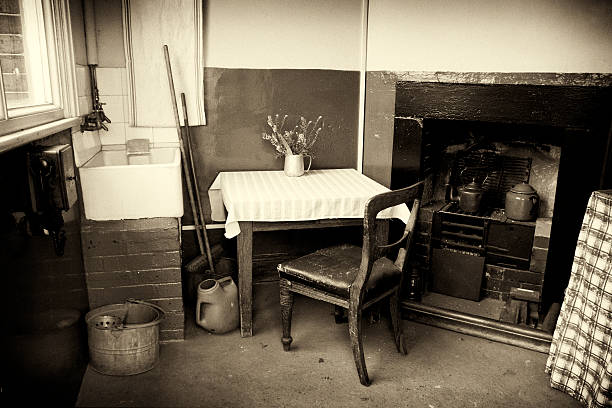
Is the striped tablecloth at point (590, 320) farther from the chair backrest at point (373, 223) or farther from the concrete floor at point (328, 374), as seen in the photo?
the chair backrest at point (373, 223)

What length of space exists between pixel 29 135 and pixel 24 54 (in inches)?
35.8

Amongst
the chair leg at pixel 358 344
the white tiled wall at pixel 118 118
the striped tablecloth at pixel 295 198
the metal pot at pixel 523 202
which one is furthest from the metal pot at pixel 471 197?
the white tiled wall at pixel 118 118

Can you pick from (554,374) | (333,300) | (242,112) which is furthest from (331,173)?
(554,374)

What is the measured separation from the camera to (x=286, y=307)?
3037mm

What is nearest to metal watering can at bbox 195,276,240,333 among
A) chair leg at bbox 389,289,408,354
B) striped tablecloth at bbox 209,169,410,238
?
striped tablecloth at bbox 209,169,410,238

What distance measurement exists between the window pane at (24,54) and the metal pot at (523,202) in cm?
306

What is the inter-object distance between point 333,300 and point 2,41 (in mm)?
2053

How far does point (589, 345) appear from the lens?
8.32ft

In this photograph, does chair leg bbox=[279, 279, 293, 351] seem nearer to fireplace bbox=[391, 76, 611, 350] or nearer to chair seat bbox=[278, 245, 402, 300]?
chair seat bbox=[278, 245, 402, 300]

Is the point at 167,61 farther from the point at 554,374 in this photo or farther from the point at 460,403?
the point at 554,374

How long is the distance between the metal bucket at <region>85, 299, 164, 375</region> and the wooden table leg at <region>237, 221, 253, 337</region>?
50cm

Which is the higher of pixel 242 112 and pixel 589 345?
pixel 242 112

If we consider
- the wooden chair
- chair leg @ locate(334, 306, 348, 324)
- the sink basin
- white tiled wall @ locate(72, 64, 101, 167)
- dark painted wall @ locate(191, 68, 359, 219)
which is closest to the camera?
the wooden chair

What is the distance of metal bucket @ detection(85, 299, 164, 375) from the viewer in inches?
109
